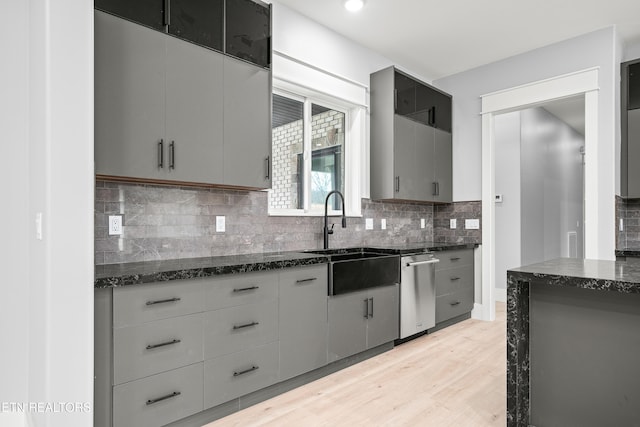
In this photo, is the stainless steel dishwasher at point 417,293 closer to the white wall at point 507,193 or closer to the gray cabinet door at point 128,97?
the white wall at point 507,193

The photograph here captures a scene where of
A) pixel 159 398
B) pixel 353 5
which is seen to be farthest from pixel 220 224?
pixel 353 5

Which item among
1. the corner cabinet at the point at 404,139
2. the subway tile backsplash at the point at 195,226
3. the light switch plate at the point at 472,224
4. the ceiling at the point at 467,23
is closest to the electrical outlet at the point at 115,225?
the subway tile backsplash at the point at 195,226

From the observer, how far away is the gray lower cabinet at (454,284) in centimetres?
396

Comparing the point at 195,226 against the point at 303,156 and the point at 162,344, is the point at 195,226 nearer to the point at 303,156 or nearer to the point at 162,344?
the point at 162,344

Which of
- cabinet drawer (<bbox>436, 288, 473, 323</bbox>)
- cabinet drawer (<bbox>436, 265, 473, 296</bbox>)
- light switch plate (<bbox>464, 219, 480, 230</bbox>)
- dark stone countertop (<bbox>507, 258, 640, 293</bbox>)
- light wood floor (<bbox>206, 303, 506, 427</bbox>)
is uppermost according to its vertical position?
light switch plate (<bbox>464, 219, 480, 230</bbox>)

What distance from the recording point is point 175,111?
88.7 inches

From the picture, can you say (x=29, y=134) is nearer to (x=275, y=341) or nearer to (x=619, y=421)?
(x=275, y=341)

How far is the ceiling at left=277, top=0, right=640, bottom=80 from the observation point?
3256 mm

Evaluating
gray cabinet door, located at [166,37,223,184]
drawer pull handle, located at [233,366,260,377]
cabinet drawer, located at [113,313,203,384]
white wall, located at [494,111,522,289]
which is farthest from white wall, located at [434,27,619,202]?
cabinet drawer, located at [113,313,203,384]

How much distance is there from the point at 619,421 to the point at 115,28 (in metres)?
3.06

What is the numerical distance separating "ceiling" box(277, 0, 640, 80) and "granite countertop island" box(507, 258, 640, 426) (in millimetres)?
2409

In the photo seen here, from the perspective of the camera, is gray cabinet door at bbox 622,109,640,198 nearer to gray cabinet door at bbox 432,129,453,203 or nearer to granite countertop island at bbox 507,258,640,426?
gray cabinet door at bbox 432,129,453,203

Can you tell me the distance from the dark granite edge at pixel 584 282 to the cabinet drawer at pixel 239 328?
1.43 m

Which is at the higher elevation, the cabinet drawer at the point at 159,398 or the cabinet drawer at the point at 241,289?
the cabinet drawer at the point at 241,289
